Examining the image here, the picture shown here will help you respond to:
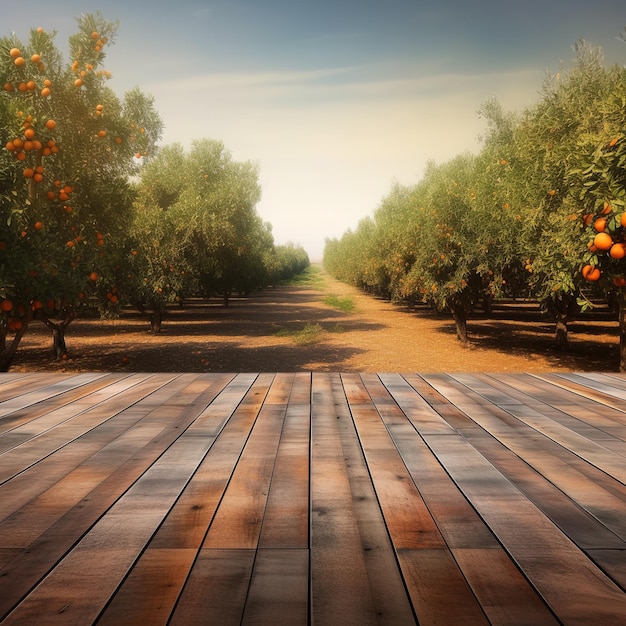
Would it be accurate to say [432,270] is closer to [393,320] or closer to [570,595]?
[393,320]

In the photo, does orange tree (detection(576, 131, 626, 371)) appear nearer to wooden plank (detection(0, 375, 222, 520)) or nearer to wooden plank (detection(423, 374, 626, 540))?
wooden plank (detection(423, 374, 626, 540))

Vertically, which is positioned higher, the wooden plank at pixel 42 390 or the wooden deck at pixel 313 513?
the wooden plank at pixel 42 390

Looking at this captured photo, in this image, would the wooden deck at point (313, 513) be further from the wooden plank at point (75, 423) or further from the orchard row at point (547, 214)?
the orchard row at point (547, 214)

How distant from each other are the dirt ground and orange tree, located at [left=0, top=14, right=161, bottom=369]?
470 centimetres

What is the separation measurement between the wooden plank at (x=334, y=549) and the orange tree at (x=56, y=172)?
778 cm

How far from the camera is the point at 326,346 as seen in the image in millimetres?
19094

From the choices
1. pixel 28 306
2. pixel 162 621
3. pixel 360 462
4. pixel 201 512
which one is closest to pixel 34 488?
pixel 201 512

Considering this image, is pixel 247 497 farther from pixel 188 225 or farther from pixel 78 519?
pixel 188 225

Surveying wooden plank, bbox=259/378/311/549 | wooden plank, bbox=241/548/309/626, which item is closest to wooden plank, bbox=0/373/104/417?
wooden plank, bbox=259/378/311/549

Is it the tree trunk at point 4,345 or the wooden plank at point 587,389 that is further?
the tree trunk at point 4,345

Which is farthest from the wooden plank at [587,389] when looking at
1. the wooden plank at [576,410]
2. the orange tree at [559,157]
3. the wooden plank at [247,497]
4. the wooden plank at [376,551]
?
the orange tree at [559,157]

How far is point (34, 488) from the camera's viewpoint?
8.14 feet

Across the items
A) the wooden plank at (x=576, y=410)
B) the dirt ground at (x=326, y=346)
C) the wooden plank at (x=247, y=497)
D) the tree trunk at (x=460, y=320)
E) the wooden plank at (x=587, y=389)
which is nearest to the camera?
the wooden plank at (x=247, y=497)

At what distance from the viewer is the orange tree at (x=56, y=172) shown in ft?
28.6
